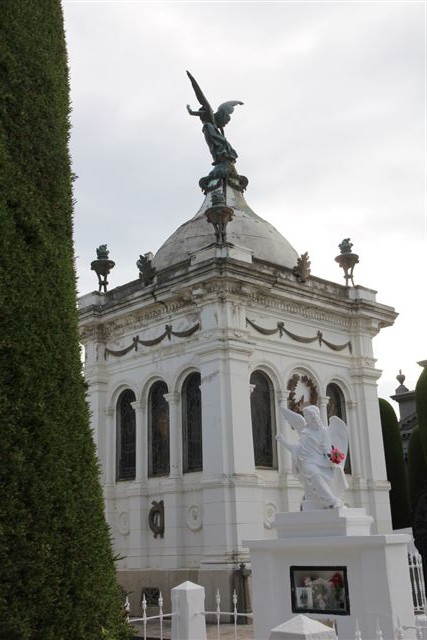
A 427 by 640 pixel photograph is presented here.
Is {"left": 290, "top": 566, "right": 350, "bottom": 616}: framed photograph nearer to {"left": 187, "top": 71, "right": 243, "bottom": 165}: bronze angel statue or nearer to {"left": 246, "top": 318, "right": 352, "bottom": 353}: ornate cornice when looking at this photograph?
{"left": 246, "top": 318, "right": 352, "bottom": 353}: ornate cornice

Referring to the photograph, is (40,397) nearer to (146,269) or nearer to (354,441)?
(146,269)

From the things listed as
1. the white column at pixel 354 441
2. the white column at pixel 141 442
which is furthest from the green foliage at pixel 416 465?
the white column at pixel 141 442

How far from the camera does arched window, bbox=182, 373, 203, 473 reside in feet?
54.7

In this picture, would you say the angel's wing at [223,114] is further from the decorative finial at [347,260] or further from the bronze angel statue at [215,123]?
the decorative finial at [347,260]

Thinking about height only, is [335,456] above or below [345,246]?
below

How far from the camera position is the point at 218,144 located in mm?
21469

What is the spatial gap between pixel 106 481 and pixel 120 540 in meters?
1.64

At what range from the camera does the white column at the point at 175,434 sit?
55.2ft

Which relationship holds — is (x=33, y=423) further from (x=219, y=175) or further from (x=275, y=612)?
(x=219, y=175)

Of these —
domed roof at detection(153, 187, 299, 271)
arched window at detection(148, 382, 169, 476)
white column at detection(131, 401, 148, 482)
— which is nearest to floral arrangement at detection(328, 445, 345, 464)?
arched window at detection(148, 382, 169, 476)

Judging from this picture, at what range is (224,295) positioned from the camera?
16.4 metres

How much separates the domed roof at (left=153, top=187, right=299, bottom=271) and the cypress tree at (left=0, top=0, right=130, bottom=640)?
43.4ft

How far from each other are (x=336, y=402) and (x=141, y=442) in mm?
5512

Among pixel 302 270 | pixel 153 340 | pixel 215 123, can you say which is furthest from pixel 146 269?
pixel 215 123
